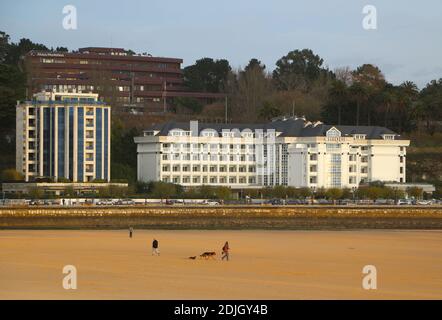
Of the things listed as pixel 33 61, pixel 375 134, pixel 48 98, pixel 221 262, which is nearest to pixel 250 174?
pixel 375 134

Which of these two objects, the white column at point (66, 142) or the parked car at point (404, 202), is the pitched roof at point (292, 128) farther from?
the parked car at point (404, 202)

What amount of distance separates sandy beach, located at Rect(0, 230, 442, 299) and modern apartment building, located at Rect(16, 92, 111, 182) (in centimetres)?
3945

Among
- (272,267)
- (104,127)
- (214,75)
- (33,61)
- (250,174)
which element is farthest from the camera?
(214,75)

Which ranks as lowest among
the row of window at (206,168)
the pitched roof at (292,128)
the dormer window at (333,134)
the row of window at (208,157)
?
the row of window at (206,168)

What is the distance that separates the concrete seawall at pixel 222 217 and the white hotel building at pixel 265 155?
25.8 metres

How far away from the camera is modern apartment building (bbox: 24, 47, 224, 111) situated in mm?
150125

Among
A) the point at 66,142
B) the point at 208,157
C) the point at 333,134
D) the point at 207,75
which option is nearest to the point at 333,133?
the point at 333,134

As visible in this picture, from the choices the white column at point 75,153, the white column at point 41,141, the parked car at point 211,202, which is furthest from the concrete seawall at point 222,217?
the white column at point 41,141

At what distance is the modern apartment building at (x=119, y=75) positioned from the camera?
15012 cm

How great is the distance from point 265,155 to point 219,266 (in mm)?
73263
